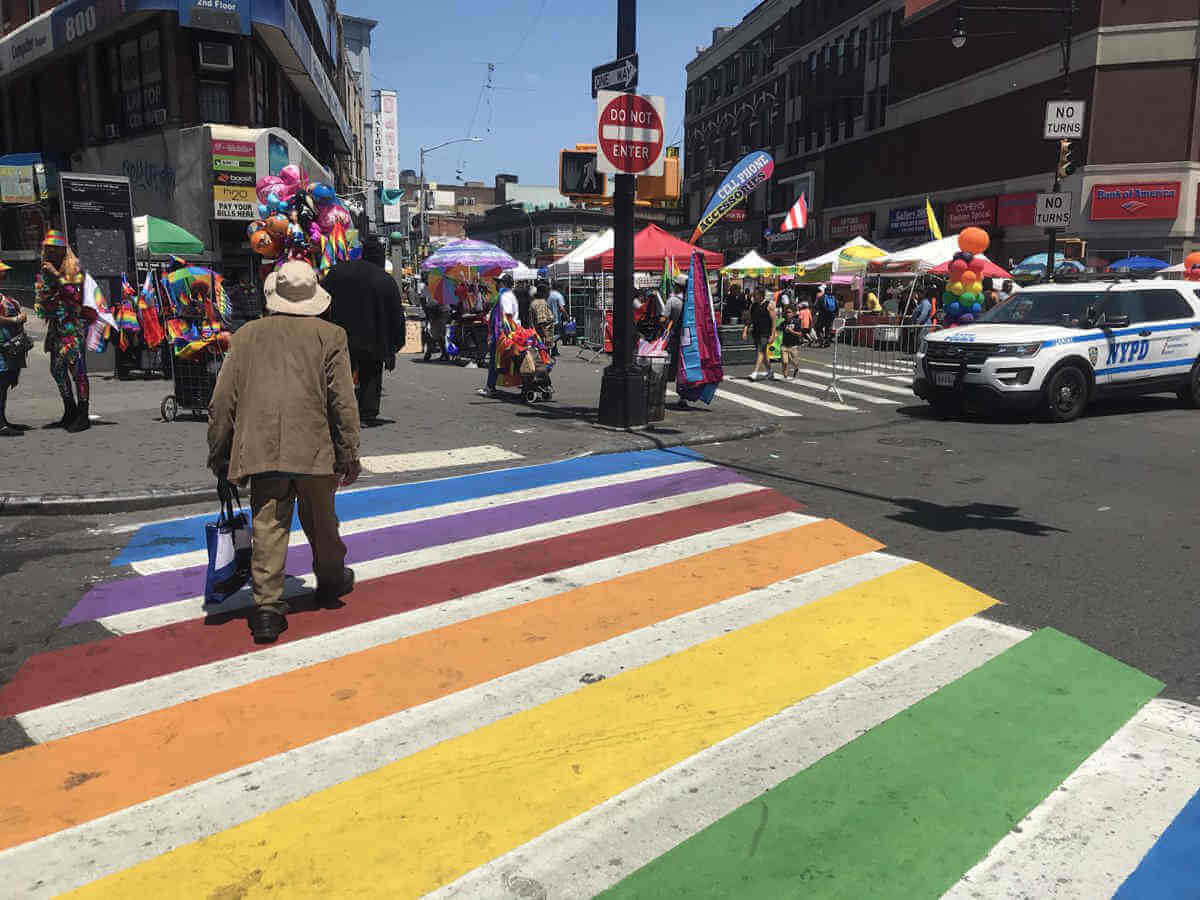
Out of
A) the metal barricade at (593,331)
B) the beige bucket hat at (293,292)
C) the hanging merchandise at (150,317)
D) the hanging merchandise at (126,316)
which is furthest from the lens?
the metal barricade at (593,331)

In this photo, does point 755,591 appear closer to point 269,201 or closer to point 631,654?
point 631,654

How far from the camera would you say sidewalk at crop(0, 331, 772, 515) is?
25.0 feet

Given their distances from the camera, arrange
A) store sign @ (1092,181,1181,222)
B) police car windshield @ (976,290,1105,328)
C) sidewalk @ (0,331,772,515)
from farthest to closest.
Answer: store sign @ (1092,181,1181,222) → police car windshield @ (976,290,1105,328) → sidewalk @ (0,331,772,515)

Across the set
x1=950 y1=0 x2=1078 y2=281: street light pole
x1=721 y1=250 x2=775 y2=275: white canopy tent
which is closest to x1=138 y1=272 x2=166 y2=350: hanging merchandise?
x1=950 y1=0 x2=1078 y2=281: street light pole

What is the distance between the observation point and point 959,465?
9.55 metres

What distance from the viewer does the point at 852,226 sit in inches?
1911

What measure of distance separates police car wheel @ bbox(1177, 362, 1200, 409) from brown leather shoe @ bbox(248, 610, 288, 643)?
13.8 m

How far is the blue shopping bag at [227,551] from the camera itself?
16.2 ft

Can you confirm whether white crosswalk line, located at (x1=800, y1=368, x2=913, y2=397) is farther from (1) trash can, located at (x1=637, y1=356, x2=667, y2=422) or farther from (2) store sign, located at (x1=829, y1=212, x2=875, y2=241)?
(2) store sign, located at (x1=829, y1=212, x2=875, y2=241)

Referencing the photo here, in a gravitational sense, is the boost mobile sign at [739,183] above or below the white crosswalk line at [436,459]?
above

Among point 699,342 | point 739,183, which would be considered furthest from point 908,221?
point 699,342

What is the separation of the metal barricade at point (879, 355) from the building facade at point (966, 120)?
6.93 meters

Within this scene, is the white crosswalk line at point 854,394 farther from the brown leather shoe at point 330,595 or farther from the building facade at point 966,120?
the brown leather shoe at point 330,595

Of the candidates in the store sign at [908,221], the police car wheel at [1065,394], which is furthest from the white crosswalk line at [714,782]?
the store sign at [908,221]
